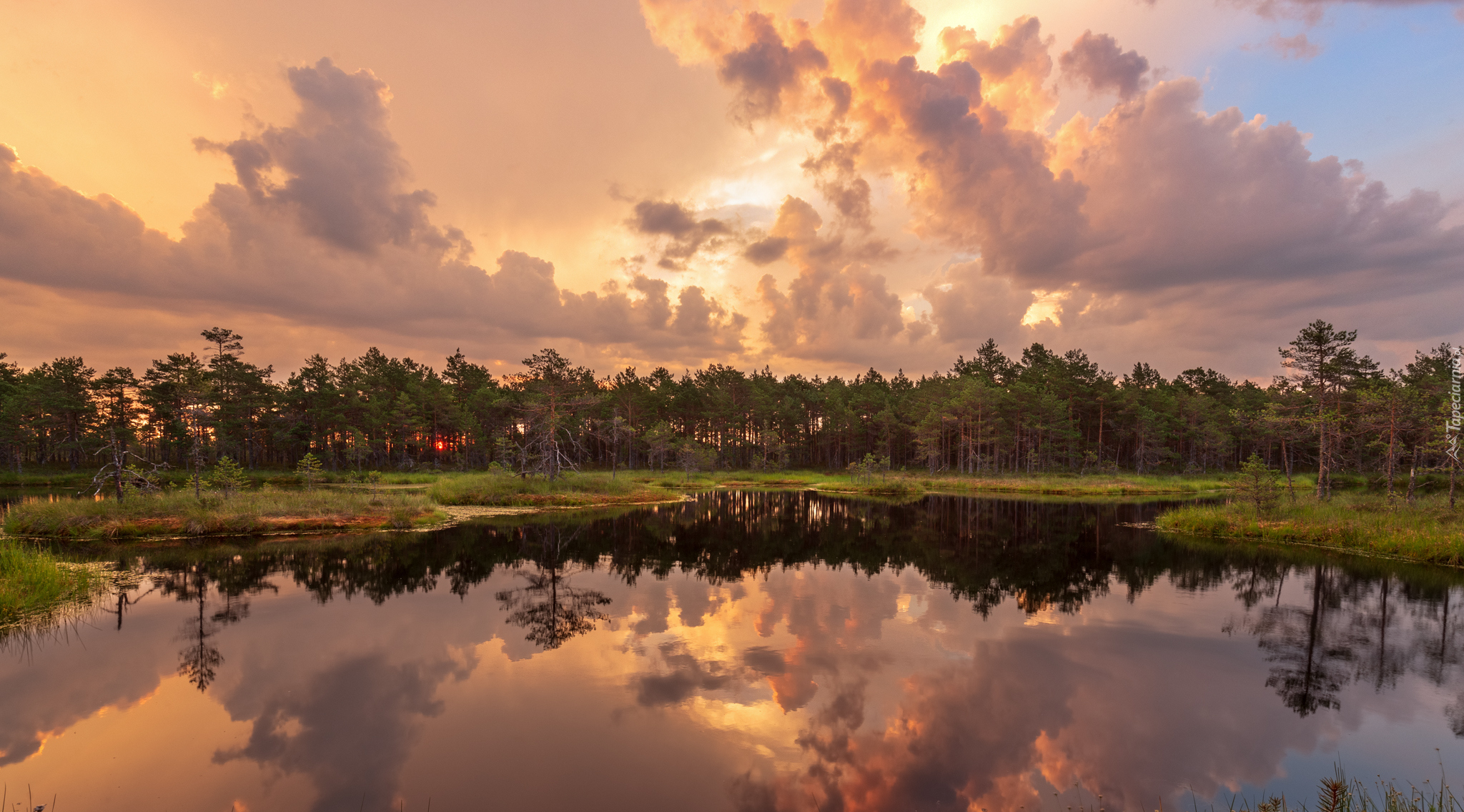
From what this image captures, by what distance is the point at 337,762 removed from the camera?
8.38m

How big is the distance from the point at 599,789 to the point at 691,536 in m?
22.4

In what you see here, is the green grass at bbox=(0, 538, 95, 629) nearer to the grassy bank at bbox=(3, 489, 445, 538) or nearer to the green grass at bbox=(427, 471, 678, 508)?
the grassy bank at bbox=(3, 489, 445, 538)

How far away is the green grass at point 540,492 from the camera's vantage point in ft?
130

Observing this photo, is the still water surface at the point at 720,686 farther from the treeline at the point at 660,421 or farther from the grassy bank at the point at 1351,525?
the treeline at the point at 660,421

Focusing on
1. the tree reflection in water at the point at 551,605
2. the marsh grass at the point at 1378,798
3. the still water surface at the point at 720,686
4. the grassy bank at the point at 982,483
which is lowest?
the grassy bank at the point at 982,483

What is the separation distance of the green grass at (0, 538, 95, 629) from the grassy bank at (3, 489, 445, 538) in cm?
796

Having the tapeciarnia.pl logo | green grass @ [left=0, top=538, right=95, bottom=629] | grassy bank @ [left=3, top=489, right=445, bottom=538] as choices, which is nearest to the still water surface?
green grass @ [left=0, top=538, right=95, bottom=629]

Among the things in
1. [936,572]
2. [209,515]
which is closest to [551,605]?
[936,572]

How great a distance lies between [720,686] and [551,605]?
7912 mm

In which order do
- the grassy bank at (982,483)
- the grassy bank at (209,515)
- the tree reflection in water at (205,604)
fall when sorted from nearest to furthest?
the tree reflection in water at (205,604), the grassy bank at (209,515), the grassy bank at (982,483)

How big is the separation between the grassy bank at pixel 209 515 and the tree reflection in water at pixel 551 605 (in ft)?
45.7

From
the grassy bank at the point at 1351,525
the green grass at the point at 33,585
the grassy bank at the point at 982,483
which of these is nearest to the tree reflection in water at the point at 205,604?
the green grass at the point at 33,585

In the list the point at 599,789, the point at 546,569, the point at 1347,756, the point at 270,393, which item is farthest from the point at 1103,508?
the point at 270,393

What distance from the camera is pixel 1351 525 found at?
2559 cm
